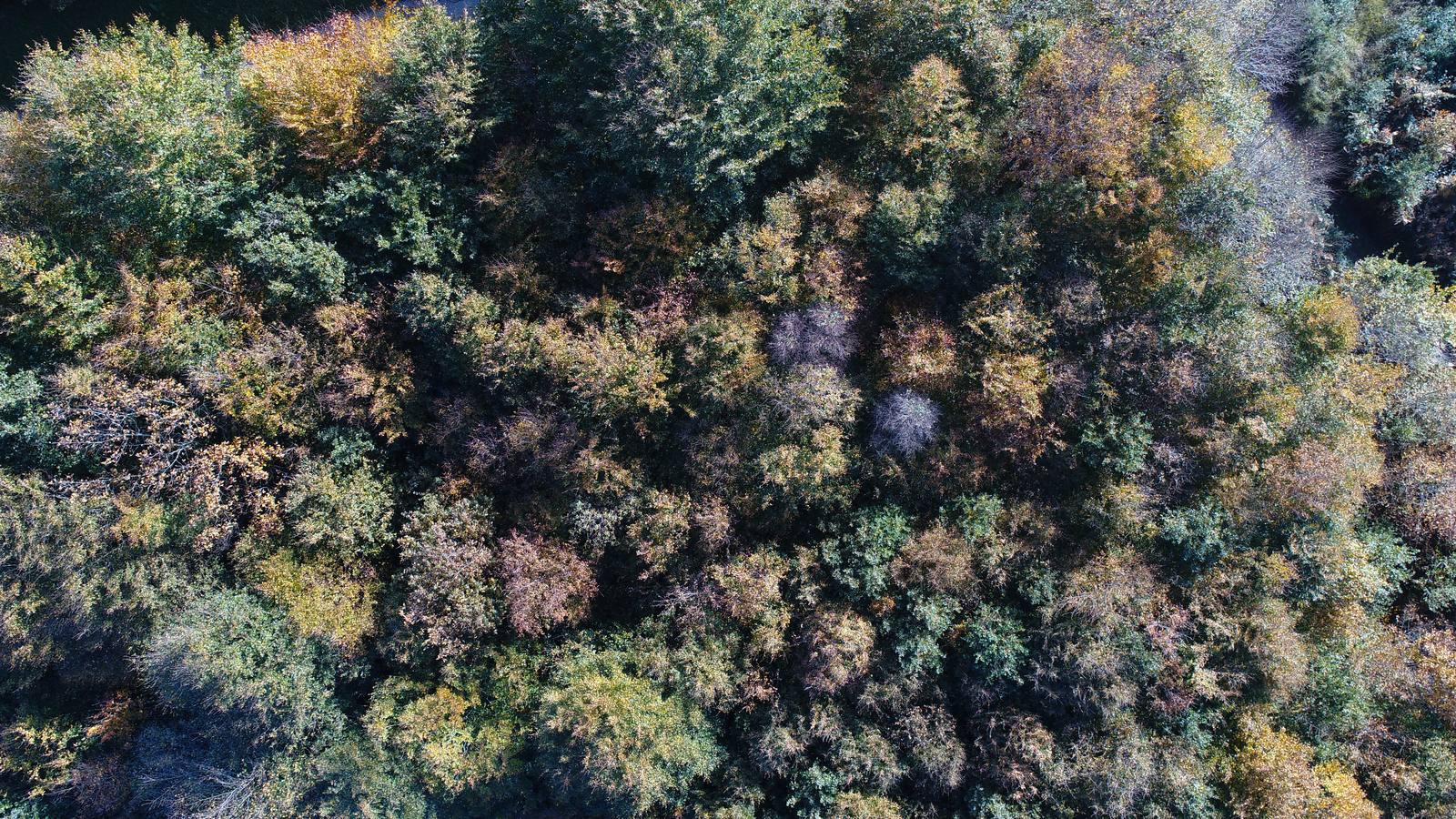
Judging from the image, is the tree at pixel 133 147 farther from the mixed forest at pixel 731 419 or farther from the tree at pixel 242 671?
the tree at pixel 242 671

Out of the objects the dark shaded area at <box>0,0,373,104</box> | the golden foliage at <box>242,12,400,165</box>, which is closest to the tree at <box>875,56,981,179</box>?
the golden foliage at <box>242,12,400,165</box>

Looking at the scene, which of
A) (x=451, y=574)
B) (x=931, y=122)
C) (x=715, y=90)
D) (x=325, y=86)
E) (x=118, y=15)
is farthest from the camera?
(x=118, y=15)

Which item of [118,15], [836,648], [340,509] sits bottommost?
[836,648]

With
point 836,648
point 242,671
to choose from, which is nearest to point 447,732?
point 242,671

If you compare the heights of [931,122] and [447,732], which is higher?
[931,122]

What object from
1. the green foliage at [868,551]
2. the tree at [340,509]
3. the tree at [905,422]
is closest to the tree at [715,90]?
the tree at [905,422]

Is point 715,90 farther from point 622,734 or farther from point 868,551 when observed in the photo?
point 622,734

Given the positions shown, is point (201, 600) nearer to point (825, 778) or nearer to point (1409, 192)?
point (825, 778)
